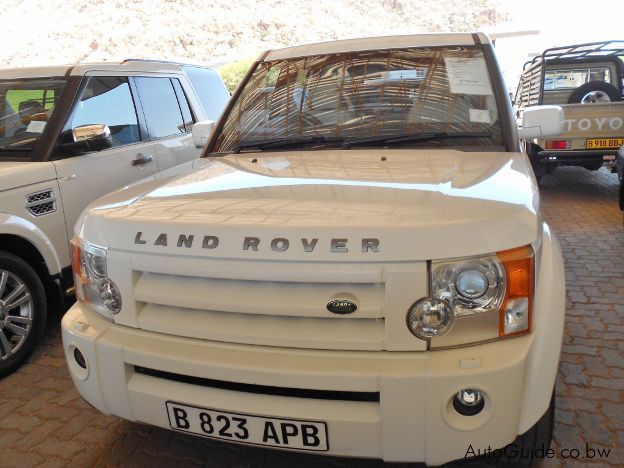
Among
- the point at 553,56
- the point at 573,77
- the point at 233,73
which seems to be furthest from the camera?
the point at 233,73

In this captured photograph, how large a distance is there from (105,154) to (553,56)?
25.8ft

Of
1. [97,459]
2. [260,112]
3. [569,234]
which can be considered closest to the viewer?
[97,459]

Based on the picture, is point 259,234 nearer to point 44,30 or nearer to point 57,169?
point 57,169

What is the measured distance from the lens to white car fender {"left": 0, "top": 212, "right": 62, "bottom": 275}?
305 centimetres

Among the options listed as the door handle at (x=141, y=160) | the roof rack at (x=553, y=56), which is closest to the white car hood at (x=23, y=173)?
the door handle at (x=141, y=160)

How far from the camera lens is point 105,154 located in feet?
12.8

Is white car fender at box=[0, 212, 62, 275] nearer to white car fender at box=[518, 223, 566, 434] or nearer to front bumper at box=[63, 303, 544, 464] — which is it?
front bumper at box=[63, 303, 544, 464]

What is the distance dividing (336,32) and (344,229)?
37988mm

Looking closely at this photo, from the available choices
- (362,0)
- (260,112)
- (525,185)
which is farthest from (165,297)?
(362,0)

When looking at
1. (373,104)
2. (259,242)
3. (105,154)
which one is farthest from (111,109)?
(259,242)

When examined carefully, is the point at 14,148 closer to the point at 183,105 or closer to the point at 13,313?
the point at 13,313

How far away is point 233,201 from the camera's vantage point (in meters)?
1.89

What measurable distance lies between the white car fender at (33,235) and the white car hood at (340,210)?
119cm

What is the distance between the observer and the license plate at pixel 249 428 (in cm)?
161
